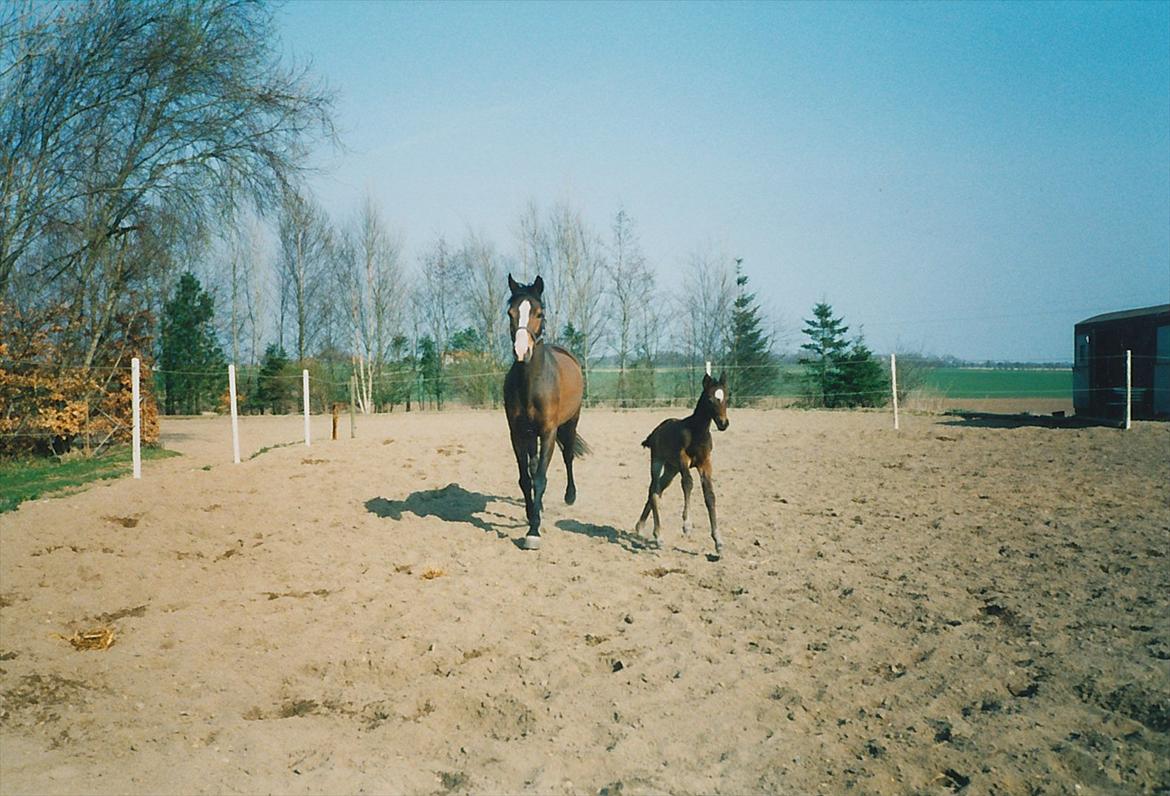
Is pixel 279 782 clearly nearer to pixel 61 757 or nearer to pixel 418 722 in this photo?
pixel 418 722

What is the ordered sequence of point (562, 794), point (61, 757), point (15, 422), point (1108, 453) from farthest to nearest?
point (15, 422), point (1108, 453), point (61, 757), point (562, 794)

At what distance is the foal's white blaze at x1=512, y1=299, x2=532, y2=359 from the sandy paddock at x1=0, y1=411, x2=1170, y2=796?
1849 millimetres

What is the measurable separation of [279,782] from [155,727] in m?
1.00

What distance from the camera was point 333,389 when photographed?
32281 mm

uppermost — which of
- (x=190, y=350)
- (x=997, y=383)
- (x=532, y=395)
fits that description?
(x=190, y=350)

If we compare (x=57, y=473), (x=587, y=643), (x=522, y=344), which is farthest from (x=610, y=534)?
(x=57, y=473)

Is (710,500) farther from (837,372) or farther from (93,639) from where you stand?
(837,372)

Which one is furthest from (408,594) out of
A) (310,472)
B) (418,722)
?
(310,472)

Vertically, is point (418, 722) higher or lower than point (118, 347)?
lower

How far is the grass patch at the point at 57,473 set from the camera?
884 cm

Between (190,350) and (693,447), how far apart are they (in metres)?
34.2

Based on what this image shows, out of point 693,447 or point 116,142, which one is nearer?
point 693,447

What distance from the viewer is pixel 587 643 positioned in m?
4.50

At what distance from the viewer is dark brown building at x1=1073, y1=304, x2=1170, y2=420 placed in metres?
17.7
